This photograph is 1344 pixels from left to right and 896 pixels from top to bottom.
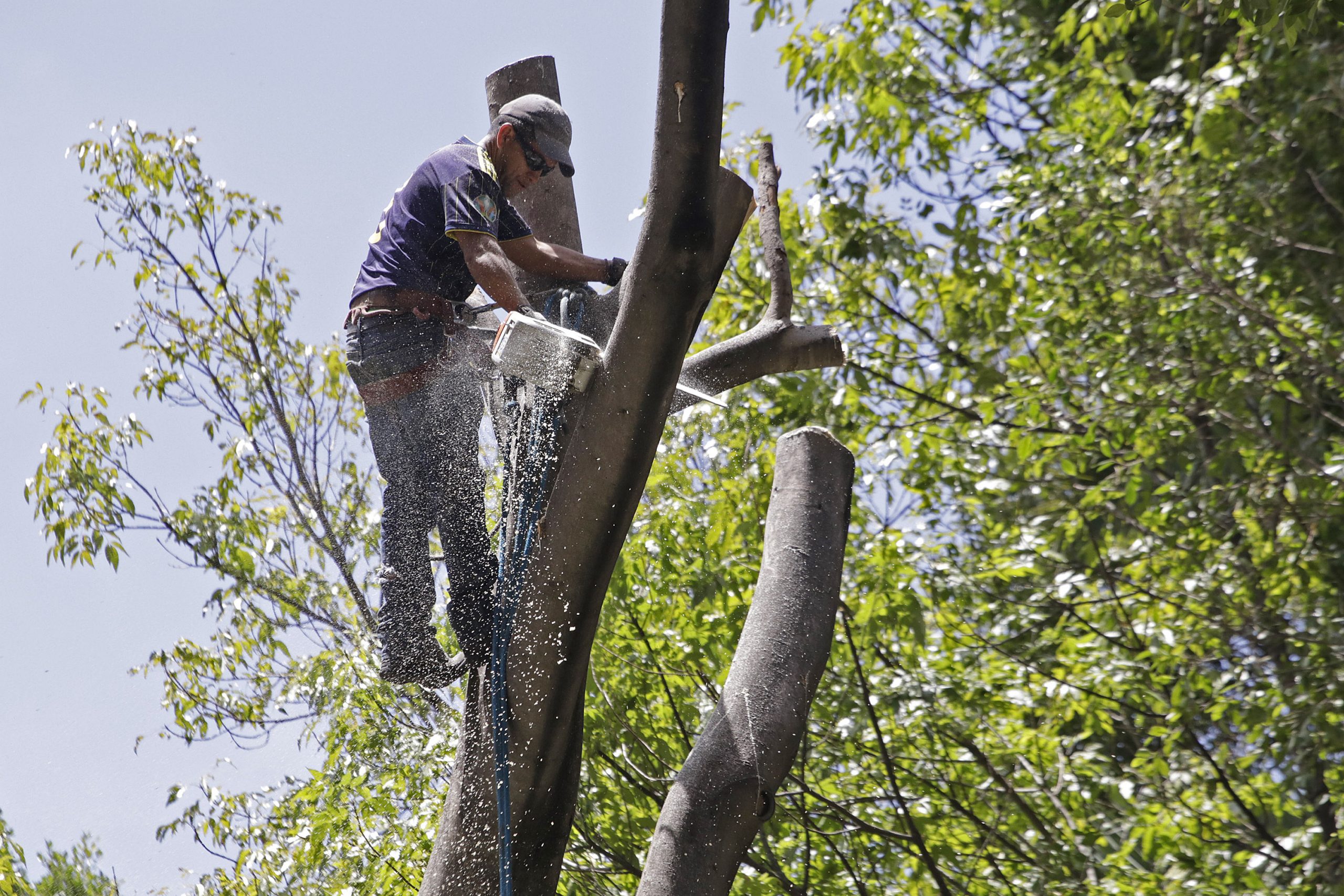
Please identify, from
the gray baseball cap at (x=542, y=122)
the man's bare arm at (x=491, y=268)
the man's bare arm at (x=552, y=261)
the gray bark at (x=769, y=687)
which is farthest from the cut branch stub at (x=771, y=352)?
the gray baseball cap at (x=542, y=122)

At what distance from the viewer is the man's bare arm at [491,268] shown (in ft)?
8.43

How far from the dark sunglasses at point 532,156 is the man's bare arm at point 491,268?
404mm

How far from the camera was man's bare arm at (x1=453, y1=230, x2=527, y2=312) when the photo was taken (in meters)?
2.57

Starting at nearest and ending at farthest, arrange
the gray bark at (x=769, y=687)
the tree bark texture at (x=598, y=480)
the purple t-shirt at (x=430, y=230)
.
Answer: the tree bark texture at (x=598, y=480)
the gray bark at (x=769, y=687)
the purple t-shirt at (x=430, y=230)

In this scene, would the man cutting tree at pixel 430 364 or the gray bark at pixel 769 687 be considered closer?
the gray bark at pixel 769 687

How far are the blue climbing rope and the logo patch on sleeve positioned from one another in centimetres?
46

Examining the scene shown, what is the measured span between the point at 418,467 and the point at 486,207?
0.67 m

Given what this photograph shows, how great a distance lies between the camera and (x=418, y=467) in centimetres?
292

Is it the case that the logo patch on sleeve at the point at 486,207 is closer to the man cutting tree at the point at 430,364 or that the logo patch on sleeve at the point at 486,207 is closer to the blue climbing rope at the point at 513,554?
the man cutting tree at the point at 430,364

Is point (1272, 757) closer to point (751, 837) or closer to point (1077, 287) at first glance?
point (1077, 287)

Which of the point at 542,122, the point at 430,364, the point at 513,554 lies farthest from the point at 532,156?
the point at 513,554

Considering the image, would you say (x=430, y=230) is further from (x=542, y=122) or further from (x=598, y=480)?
(x=598, y=480)

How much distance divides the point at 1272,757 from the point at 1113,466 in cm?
196

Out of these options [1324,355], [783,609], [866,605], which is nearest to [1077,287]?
[1324,355]
